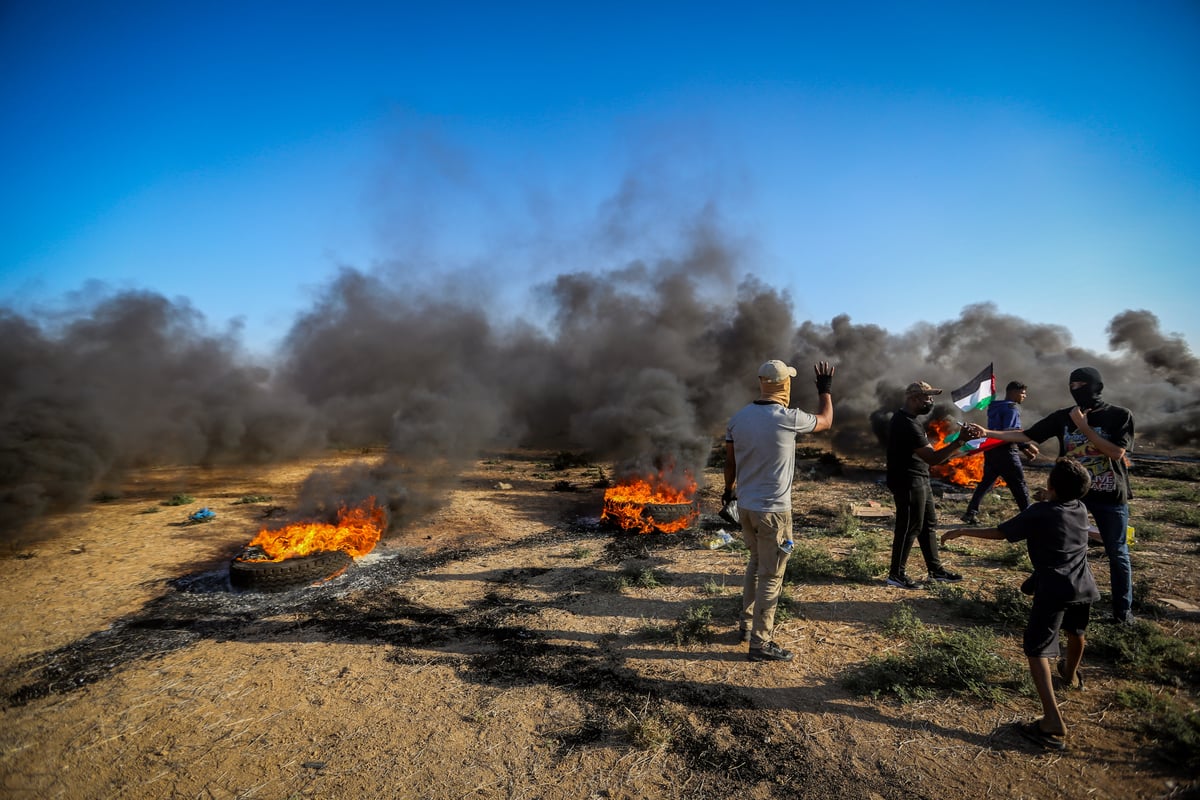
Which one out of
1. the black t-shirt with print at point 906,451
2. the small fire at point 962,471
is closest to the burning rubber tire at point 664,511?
the black t-shirt with print at point 906,451

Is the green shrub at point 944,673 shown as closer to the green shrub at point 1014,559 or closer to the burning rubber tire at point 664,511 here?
the green shrub at point 1014,559

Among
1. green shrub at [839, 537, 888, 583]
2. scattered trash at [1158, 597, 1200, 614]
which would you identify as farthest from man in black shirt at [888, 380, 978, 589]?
scattered trash at [1158, 597, 1200, 614]

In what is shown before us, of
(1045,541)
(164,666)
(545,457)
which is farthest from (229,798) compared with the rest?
(545,457)

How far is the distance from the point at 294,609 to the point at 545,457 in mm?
15512

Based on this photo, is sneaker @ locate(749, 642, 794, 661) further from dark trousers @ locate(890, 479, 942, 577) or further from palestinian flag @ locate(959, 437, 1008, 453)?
palestinian flag @ locate(959, 437, 1008, 453)

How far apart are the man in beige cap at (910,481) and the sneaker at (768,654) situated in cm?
244

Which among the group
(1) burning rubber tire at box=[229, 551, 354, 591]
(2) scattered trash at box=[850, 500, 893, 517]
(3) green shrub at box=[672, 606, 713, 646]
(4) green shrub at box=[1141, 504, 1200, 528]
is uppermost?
(4) green shrub at box=[1141, 504, 1200, 528]

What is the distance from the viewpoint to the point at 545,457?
2225 cm

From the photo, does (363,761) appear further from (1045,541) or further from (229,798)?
(1045,541)

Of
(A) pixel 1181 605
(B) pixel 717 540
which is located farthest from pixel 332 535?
(A) pixel 1181 605

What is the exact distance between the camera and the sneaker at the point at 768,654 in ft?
16.4

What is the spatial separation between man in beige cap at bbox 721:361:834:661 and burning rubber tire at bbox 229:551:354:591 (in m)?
6.25

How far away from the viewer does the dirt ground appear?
360 centimetres

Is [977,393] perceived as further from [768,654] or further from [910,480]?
[768,654]
